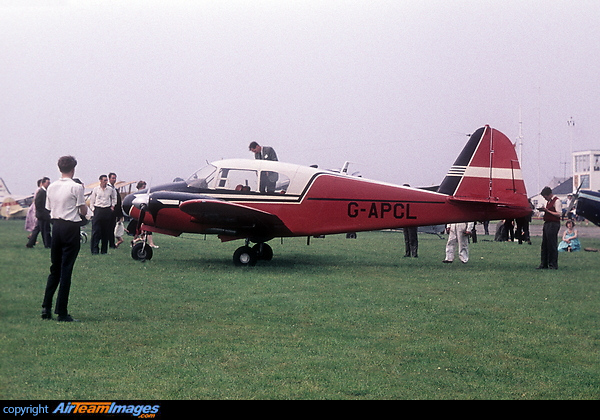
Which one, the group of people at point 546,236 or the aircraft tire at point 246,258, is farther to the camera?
the group of people at point 546,236

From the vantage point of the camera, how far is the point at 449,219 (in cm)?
1437

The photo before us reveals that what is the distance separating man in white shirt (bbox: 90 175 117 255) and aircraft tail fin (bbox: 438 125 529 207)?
864 centimetres

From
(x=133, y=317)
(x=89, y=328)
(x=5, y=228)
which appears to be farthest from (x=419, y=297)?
(x=5, y=228)

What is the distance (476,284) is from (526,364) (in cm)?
580

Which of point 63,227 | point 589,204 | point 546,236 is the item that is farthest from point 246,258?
point 589,204

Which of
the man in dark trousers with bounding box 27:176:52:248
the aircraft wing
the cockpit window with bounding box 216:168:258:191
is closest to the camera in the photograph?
the man in dark trousers with bounding box 27:176:52:248

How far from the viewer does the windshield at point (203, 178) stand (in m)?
→ 14.0

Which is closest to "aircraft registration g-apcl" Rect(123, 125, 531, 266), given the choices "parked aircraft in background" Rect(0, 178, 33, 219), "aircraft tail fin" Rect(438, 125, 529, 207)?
"aircraft tail fin" Rect(438, 125, 529, 207)

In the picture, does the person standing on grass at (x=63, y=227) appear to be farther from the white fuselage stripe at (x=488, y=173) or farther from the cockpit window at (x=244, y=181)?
the white fuselage stripe at (x=488, y=173)

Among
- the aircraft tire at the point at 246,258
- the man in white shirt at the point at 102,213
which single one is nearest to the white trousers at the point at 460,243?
the aircraft tire at the point at 246,258

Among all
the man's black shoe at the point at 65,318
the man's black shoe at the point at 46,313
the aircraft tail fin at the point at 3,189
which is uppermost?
the aircraft tail fin at the point at 3,189

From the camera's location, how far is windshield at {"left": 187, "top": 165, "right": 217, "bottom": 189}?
45.8 ft

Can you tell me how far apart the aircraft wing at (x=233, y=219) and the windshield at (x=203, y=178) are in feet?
2.84

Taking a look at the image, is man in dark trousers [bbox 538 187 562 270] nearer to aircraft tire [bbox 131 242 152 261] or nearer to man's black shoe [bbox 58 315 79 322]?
aircraft tire [bbox 131 242 152 261]
